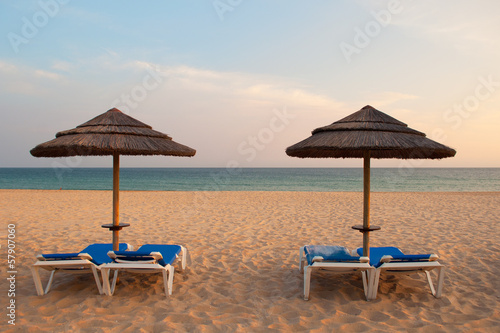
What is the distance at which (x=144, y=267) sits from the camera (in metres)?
3.63

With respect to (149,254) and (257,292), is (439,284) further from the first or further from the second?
(149,254)

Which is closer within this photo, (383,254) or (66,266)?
(66,266)

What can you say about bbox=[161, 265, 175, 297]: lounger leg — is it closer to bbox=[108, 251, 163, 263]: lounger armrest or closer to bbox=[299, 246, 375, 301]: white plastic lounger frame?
bbox=[108, 251, 163, 263]: lounger armrest

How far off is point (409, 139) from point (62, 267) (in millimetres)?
4043

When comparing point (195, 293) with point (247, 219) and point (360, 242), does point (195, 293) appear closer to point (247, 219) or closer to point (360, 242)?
point (360, 242)

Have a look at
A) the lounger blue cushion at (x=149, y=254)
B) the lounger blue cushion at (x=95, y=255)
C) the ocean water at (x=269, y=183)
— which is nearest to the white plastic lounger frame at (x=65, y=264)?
the lounger blue cushion at (x=95, y=255)

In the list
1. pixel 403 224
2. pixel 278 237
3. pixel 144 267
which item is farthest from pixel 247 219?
pixel 144 267

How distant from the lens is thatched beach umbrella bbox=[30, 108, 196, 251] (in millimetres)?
3846

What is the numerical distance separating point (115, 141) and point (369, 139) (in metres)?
2.84

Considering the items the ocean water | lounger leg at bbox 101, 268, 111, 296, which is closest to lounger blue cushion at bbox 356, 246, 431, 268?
A: lounger leg at bbox 101, 268, 111, 296

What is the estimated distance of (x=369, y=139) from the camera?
12.3 ft

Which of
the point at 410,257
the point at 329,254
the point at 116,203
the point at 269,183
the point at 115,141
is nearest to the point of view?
the point at 410,257

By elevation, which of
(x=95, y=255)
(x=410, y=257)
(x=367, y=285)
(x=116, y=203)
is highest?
(x=116, y=203)

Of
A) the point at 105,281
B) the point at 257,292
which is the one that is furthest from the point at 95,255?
the point at 257,292
